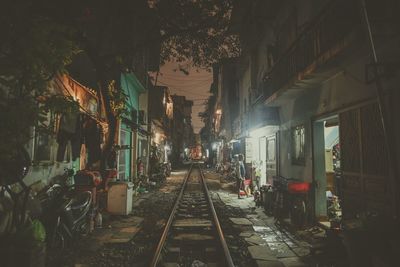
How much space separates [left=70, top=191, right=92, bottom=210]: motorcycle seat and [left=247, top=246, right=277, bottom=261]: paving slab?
4533mm

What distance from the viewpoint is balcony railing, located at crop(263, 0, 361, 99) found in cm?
712

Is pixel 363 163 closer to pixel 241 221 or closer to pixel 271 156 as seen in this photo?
pixel 241 221

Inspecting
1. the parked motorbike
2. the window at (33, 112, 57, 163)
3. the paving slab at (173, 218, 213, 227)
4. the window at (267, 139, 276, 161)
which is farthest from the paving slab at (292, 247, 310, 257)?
the window at (267, 139, 276, 161)

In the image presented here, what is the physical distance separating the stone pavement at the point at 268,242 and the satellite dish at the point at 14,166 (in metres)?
5.30

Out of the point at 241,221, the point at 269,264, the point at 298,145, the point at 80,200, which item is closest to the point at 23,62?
the point at 80,200

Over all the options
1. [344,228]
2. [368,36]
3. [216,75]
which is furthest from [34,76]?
[216,75]

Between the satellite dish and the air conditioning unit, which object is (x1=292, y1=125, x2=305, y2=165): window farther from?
the air conditioning unit

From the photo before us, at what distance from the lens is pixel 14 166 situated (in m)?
6.30

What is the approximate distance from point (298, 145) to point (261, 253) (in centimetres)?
573

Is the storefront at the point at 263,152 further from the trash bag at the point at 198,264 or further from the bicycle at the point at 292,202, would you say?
the trash bag at the point at 198,264

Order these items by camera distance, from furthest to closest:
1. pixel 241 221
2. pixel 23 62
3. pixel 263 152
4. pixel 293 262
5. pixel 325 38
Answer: pixel 263 152, pixel 241 221, pixel 325 38, pixel 293 262, pixel 23 62

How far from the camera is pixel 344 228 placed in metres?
5.83

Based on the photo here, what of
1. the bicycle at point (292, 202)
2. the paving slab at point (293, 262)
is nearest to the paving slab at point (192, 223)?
the bicycle at point (292, 202)

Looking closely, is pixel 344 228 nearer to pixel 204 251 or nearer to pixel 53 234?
pixel 204 251
